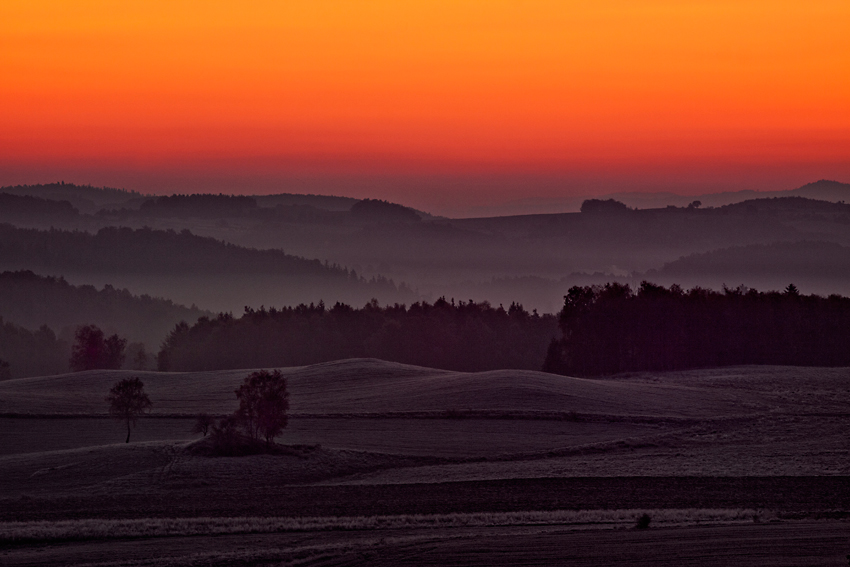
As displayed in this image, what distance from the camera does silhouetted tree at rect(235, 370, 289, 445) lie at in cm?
5562

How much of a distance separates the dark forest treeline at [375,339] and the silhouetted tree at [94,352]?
1259 centimetres

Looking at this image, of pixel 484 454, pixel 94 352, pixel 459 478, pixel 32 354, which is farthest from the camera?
pixel 32 354

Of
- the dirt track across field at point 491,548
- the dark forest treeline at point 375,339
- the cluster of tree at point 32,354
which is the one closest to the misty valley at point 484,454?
the dirt track across field at point 491,548

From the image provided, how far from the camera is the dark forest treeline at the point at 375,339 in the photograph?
439ft

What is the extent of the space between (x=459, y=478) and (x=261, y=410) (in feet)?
49.6

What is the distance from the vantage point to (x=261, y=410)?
5581cm

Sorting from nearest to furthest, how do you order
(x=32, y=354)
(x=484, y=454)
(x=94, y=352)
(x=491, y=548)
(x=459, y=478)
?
1. (x=491, y=548)
2. (x=459, y=478)
3. (x=484, y=454)
4. (x=94, y=352)
5. (x=32, y=354)

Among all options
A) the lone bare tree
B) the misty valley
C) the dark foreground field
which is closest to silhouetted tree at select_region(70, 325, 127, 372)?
the misty valley

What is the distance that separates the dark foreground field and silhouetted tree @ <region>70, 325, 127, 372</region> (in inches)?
1608

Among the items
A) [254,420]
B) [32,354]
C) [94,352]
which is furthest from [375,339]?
[32,354]

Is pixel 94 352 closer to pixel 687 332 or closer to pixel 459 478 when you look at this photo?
pixel 687 332

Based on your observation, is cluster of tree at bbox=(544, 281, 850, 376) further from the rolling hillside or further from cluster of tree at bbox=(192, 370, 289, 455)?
cluster of tree at bbox=(192, 370, 289, 455)

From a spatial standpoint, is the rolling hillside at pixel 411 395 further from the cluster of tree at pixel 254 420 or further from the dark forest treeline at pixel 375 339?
the dark forest treeline at pixel 375 339

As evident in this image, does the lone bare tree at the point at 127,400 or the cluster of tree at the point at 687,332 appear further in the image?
the cluster of tree at the point at 687,332
